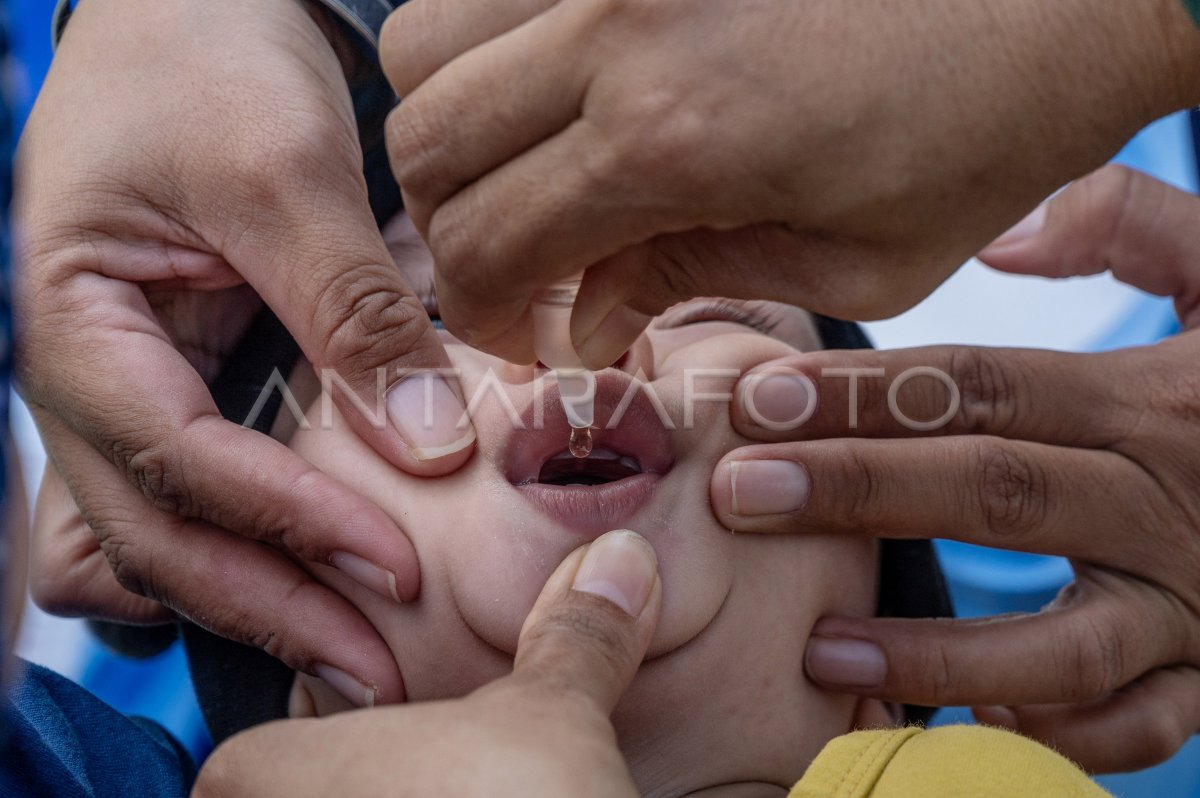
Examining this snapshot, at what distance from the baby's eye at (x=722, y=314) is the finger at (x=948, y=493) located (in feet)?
0.79

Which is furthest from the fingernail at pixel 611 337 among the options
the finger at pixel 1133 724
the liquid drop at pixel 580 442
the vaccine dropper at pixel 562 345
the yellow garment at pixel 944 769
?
the finger at pixel 1133 724

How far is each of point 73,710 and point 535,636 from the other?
65 cm

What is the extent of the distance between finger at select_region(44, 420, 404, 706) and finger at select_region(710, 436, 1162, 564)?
37 centimetres

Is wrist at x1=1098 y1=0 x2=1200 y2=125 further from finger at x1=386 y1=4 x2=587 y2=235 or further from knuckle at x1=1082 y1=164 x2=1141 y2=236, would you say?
knuckle at x1=1082 y1=164 x2=1141 y2=236

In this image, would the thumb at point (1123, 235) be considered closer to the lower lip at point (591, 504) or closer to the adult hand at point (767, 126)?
the adult hand at point (767, 126)

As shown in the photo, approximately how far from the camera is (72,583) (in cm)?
132

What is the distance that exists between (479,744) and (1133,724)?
2.93 feet

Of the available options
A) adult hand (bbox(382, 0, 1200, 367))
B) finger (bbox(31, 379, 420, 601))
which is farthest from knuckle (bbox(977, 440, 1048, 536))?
finger (bbox(31, 379, 420, 601))

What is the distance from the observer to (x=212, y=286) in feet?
3.62

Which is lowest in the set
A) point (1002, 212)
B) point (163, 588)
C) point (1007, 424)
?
point (163, 588)

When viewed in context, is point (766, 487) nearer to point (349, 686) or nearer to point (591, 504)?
point (591, 504)

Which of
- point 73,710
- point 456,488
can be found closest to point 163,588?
point 73,710

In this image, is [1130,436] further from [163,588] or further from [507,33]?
[163,588]

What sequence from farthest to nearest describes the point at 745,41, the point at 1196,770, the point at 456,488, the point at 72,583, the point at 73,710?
the point at 1196,770
the point at 72,583
the point at 73,710
the point at 456,488
the point at 745,41
